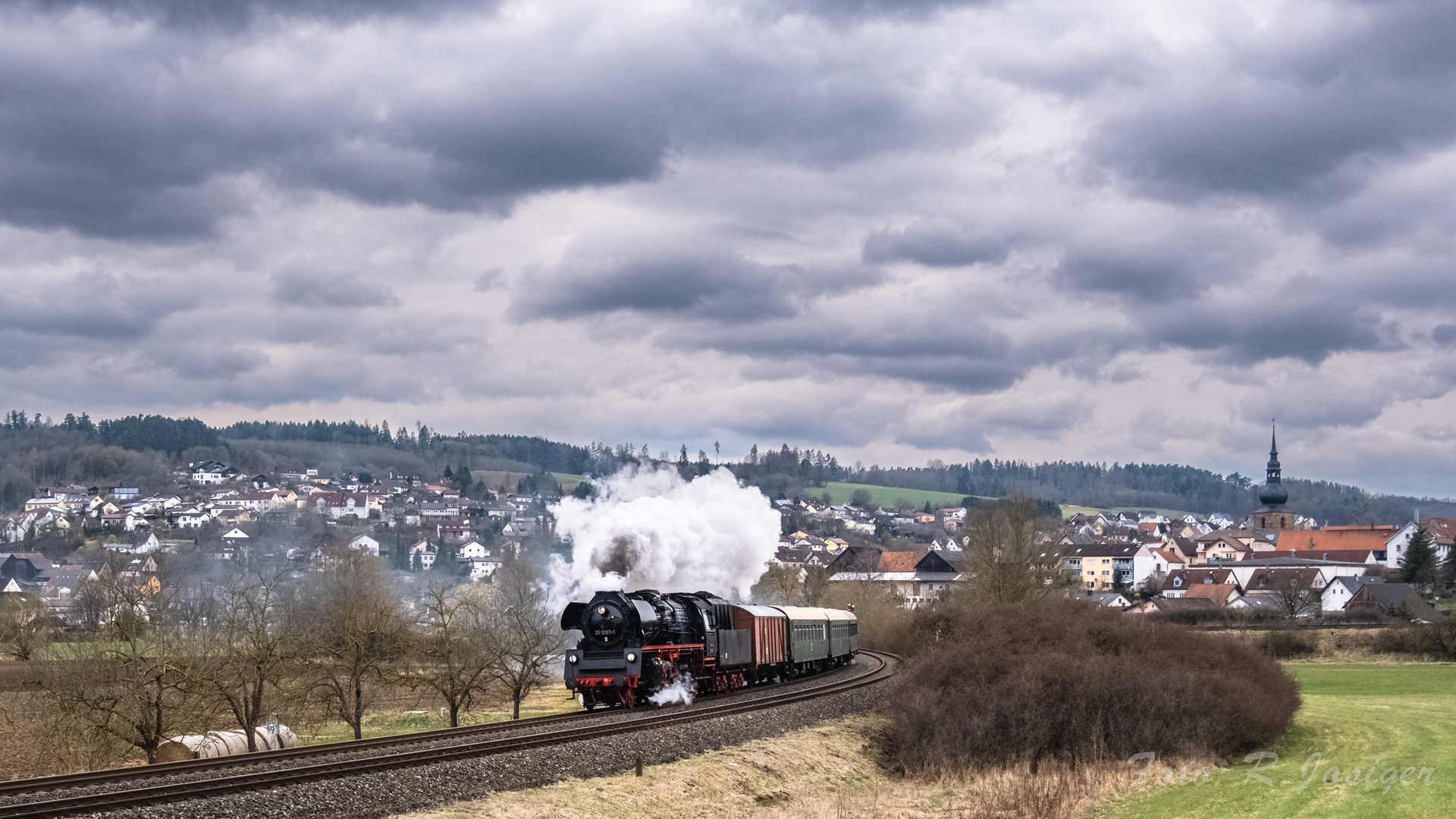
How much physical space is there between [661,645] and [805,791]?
339 inches

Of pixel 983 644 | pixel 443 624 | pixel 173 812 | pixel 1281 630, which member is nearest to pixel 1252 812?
pixel 983 644

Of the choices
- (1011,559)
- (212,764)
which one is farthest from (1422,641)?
(212,764)

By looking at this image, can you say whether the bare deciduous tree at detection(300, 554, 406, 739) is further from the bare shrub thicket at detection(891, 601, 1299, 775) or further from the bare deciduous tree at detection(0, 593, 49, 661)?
the bare shrub thicket at detection(891, 601, 1299, 775)

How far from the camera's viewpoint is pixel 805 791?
3011 centimetres

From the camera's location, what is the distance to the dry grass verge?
2341 centimetres

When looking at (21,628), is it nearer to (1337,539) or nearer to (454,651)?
(454,651)

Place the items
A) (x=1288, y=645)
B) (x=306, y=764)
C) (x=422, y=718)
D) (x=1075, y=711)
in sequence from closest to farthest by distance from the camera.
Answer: (x=306, y=764)
(x=1075, y=711)
(x=422, y=718)
(x=1288, y=645)

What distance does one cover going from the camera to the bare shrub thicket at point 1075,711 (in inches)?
1442

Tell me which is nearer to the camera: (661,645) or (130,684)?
(130,684)

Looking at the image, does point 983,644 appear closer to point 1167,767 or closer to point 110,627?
point 1167,767

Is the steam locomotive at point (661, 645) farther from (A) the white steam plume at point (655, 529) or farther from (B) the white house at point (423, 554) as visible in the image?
(B) the white house at point (423, 554)

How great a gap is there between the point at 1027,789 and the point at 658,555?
1912cm

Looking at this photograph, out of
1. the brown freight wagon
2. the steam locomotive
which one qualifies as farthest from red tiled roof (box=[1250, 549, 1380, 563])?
the steam locomotive

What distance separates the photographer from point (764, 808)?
2709cm
